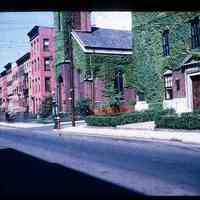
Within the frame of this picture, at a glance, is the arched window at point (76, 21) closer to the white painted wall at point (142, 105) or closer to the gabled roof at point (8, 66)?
the white painted wall at point (142, 105)

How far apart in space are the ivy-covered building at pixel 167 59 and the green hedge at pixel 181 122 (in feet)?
24.6

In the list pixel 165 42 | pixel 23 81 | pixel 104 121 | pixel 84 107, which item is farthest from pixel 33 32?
pixel 104 121

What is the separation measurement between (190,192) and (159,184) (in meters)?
1.09

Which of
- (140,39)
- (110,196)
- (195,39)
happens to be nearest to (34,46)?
(140,39)

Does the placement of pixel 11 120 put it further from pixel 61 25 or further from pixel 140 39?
pixel 140 39

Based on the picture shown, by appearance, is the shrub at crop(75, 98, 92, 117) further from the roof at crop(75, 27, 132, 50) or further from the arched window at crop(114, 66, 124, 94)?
the roof at crop(75, 27, 132, 50)

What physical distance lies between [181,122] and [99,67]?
83.8 feet

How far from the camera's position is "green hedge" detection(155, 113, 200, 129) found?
2016cm

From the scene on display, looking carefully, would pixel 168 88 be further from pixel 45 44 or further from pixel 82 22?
pixel 45 44

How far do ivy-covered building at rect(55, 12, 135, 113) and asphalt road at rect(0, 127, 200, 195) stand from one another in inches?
1067

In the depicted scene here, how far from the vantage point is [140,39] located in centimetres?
3500

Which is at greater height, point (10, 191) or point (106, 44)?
point (106, 44)

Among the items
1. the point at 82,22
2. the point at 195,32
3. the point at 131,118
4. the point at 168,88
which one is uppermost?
the point at 82,22

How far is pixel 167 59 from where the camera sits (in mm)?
31547
